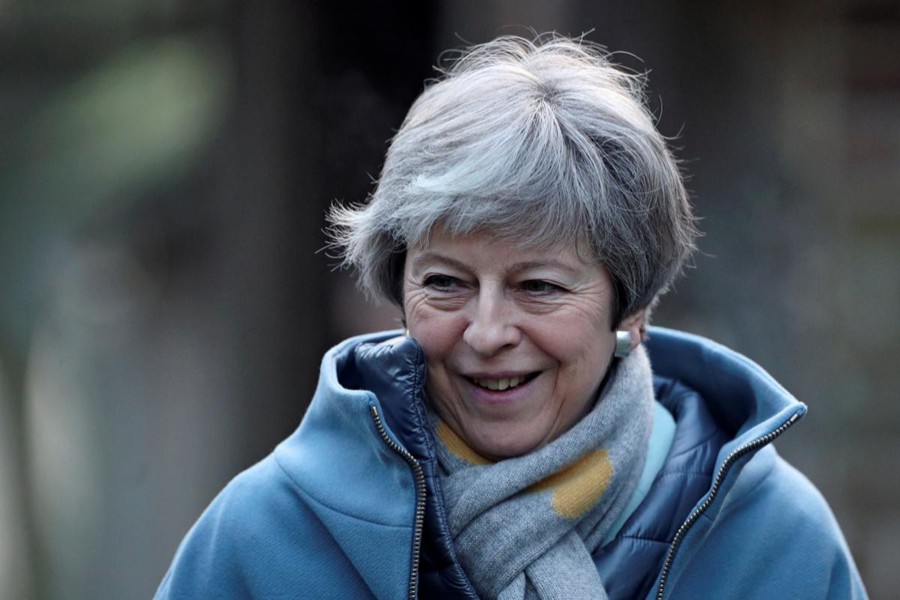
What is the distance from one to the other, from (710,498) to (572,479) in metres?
0.25

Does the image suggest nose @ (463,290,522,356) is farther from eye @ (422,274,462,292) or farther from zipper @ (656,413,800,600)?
zipper @ (656,413,800,600)

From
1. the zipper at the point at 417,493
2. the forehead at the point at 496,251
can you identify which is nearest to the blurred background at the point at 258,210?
the forehead at the point at 496,251

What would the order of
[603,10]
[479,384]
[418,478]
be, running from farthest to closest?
[603,10], [479,384], [418,478]

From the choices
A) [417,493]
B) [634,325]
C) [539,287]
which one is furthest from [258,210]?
[417,493]

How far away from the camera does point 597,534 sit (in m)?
2.45

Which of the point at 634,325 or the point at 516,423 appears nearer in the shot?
the point at 516,423

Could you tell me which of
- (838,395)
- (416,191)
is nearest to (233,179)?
(838,395)

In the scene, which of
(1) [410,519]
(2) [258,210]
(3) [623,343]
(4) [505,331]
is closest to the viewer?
(1) [410,519]

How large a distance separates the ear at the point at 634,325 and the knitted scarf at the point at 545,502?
118mm

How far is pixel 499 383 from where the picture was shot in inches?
96.2

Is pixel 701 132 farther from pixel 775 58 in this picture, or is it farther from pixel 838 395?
pixel 838 395

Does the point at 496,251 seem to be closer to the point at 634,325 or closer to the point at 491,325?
the point at 491,325

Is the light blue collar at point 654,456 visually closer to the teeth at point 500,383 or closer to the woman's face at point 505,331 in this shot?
the woman's face at point 505,331

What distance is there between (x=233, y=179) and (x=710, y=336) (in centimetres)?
188
